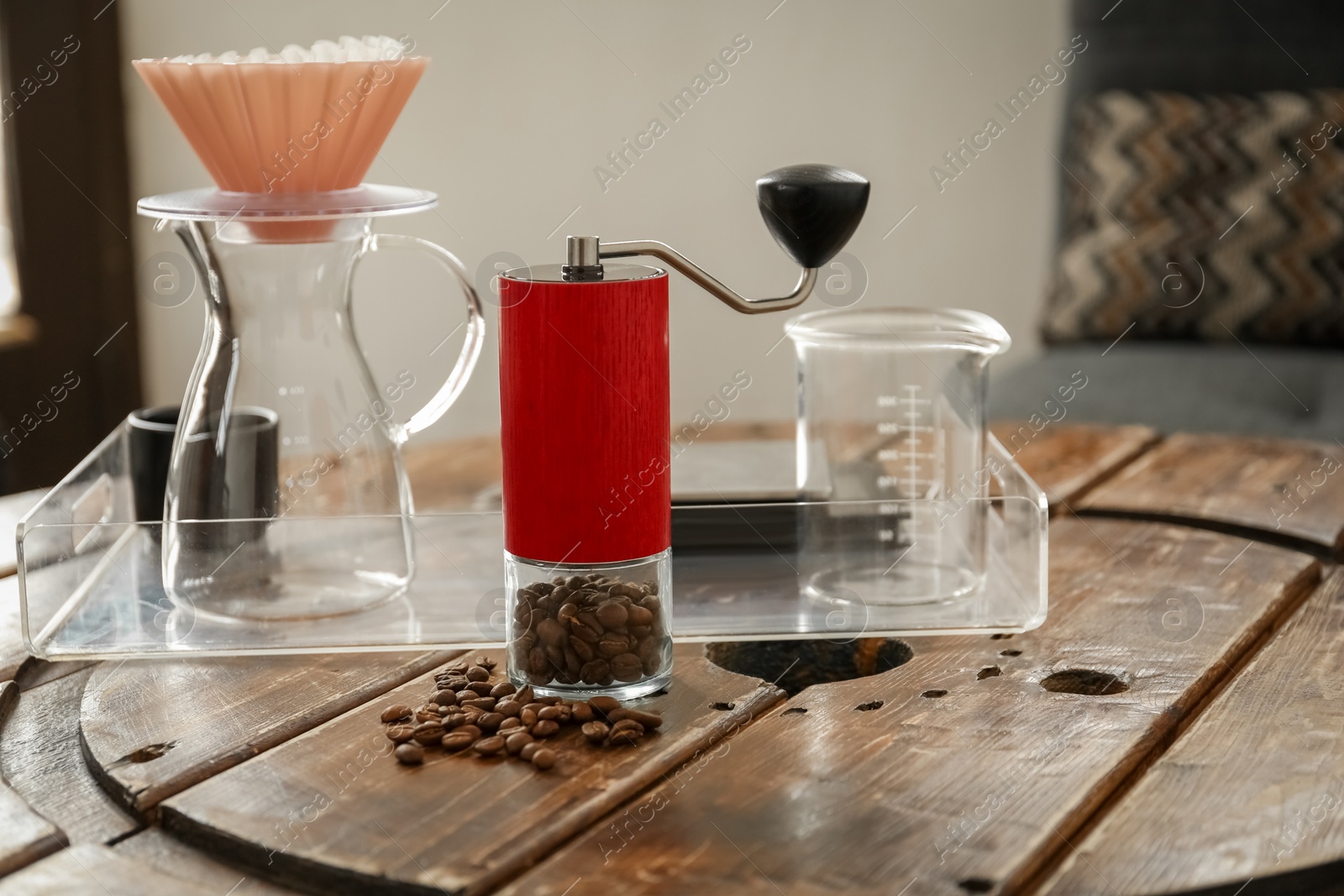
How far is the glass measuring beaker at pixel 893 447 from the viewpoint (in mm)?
976

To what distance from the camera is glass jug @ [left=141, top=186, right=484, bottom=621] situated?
89 cm

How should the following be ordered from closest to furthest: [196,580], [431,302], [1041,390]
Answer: [196,580], [1041,390], [431,302]

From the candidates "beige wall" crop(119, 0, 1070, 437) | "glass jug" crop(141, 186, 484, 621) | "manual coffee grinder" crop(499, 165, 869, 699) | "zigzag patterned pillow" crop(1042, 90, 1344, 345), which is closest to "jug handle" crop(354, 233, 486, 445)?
"glass jug" crop(141, 186, 484, 621)

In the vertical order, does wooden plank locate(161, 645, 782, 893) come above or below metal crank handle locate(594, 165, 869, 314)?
below

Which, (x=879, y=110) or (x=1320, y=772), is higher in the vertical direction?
(x=879, y=110)

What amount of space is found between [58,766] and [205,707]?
0.09m

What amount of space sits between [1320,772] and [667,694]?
1.14 ft

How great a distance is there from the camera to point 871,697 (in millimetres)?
792

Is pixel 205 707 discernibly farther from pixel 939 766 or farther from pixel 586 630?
pixel 939 766

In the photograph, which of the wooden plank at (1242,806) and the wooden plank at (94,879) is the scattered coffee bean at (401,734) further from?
the wooden plank at (1242,806)

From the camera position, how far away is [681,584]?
38.8 inches

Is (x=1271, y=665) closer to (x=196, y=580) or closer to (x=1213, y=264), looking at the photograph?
(x=196, y=580)

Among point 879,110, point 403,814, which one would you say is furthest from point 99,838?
→ point 879,110

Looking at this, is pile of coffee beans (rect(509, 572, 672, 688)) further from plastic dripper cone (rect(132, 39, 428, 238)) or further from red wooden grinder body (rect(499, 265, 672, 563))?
plastic dripper cone (rect(132, 39, 428, 238))
